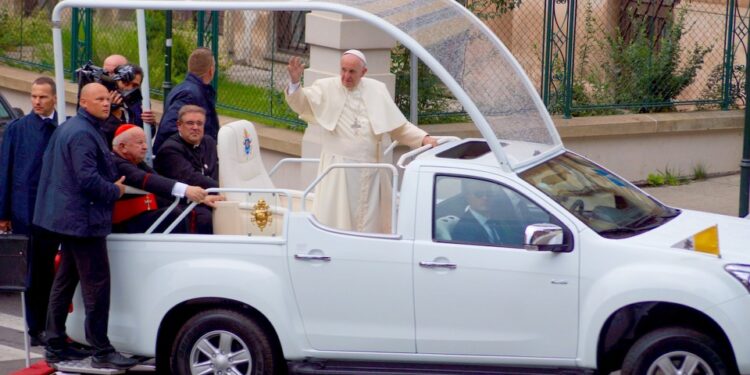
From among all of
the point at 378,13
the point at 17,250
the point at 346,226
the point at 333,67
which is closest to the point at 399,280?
the point at 346,226

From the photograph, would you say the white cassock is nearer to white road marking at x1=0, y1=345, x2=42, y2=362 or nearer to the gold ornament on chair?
the gold ornament on chair

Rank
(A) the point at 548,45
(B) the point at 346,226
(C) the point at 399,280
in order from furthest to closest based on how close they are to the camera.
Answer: (A) the point at 548,45 < (B) the point at 346,226 < (C) the point at 399,280

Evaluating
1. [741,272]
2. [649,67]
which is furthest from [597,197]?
[649,67]

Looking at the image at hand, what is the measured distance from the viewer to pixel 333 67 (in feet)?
40.9

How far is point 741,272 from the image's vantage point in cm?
649

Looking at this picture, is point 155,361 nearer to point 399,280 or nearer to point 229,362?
point 229,362

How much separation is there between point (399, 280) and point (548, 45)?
24.7 ft

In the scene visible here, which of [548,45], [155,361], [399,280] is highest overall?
[548,45]

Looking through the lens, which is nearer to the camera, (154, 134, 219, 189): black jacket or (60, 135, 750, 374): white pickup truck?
(60, 135, 750, 374): white pickup truck

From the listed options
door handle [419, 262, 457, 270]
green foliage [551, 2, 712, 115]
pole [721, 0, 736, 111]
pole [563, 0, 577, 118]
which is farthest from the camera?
green foliage [551, 2, 712, 115]

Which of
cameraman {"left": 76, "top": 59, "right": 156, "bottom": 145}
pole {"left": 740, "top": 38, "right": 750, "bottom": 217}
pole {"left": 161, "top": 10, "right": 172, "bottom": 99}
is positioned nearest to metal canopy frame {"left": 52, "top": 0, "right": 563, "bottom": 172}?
cameraman {"left": 76, "top": 59, "right": 156, "bottom": 145}

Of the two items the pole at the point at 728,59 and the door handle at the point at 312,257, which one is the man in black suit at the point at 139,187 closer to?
the door handle at the point at 312,257

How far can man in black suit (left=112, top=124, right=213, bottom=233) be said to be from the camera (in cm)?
736

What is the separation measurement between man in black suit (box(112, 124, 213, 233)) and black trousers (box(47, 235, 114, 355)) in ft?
1.10
